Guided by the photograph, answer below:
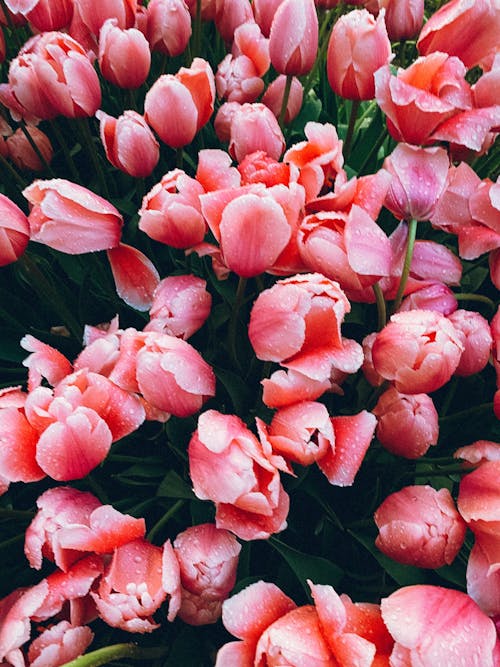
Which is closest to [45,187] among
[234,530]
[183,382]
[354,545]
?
[183,382]

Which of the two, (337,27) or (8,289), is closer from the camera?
(337,27)

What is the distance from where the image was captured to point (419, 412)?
1.85ft

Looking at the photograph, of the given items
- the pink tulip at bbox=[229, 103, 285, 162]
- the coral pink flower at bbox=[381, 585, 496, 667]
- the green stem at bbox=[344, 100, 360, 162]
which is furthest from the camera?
the green stem at bbox=[344, 100, 360, 162]

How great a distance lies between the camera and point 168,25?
2.60ft

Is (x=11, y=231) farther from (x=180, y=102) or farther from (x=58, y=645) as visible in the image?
(x=58, y=645)

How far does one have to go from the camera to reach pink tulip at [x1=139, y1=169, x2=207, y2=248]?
577 millimetres

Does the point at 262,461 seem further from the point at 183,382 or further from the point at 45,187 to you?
the point at 45,187

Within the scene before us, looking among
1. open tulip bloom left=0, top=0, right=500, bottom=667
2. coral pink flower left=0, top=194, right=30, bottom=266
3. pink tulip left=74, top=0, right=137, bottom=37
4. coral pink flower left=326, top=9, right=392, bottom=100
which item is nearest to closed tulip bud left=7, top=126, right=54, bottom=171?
open tulip bloom left=0, top=0, right=500, bottom=667

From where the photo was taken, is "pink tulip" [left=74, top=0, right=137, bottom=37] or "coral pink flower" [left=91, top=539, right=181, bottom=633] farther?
"pink tulip" [left=74, top=0, right=137, bottom=37]

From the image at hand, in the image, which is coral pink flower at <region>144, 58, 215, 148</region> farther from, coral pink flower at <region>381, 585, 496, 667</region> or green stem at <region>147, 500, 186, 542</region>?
coral pink flower at <region>381, 585, 496, 667</region>

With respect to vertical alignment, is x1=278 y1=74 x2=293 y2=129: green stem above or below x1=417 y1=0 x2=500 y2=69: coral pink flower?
below

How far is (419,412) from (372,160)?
1.25 feet

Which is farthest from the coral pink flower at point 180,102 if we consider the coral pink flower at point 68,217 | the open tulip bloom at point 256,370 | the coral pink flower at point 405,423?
the coral pink flower at point 405,423

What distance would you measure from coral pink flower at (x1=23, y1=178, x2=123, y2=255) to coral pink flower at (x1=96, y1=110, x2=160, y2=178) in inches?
3.1
